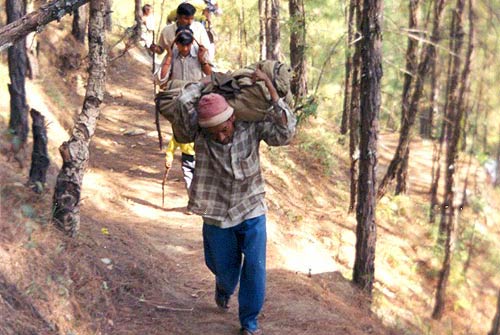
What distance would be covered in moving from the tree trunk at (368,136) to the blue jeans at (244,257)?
3.67m

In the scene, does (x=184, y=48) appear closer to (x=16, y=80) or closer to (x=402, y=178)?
(x=16, y=80)

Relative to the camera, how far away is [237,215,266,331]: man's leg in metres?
4.95

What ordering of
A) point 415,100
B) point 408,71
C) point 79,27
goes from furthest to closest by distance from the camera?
point 79,27, point 415,100, point 408,71

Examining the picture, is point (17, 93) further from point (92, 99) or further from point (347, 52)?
point (347, 52)

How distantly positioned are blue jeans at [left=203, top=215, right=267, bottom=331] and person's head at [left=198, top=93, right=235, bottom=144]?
733mm

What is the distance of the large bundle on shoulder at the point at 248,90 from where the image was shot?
4.70m

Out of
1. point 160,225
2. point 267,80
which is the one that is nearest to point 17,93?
point 160,225

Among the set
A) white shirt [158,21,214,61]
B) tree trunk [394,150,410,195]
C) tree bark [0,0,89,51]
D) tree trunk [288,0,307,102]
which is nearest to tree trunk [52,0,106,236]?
white shirt [158,21,214,61]

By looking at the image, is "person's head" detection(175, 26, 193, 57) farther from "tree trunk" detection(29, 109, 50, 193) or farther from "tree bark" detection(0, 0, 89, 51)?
"tree bark" detection(0, 0, 89, 51)

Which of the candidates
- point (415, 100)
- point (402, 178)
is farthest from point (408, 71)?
point (402, 178)

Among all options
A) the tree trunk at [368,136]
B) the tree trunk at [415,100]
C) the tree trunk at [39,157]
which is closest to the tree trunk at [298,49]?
the tree trunk at [415,100]

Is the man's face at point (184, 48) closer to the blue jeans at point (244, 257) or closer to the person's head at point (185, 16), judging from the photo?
the person's head at point (185, 16)

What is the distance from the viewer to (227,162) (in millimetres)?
4859

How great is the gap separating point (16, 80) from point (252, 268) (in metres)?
5.59
